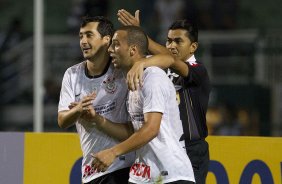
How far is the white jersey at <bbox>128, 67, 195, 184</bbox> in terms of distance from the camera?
5.63 metres

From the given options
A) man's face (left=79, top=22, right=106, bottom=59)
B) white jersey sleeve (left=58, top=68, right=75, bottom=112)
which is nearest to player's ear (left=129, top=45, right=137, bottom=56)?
man's face (left=79, top=22, right=106, bottom=59)

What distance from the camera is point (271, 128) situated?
13992 millimetres

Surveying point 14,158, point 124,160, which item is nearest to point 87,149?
point 124,160

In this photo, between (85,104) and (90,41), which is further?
(90,41)

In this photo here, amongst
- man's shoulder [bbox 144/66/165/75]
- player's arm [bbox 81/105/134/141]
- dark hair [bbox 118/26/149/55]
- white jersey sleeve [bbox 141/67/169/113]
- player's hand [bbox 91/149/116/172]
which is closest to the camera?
player's hand [bbox 91/149/116/172]

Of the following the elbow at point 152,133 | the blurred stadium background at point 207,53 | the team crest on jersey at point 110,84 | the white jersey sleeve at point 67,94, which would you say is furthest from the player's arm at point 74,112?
the blurred stadium background at point 207,53

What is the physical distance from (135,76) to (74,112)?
0.60 m

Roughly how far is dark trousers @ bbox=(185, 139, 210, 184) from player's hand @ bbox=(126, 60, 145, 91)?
35.2 inches

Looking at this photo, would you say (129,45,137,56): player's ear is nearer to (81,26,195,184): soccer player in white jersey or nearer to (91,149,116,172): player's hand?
(81,26,195,184): soccer player in white jersey

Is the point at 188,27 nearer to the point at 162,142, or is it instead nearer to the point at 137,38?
the point at 137,38

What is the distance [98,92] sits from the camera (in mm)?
6395

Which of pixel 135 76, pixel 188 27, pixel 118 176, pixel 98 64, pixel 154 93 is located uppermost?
pixel 188 27

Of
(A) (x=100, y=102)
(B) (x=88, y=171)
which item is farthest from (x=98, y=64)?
(B) (x=88, y=171)

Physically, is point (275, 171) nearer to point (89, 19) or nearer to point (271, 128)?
point (89, 19)
